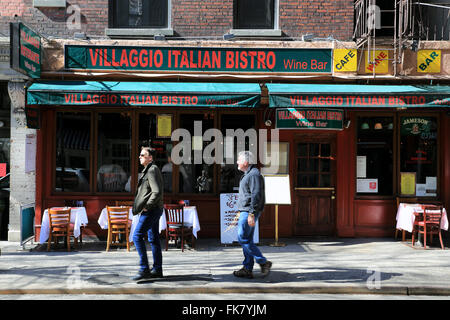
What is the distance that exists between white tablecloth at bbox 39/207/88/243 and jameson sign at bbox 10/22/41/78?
296cm

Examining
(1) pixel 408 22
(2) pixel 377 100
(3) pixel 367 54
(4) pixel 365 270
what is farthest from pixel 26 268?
(1) pixel 408 22

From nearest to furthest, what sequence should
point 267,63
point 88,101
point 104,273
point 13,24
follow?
point 104,273, point 13,24, point 88,101, point 267,63

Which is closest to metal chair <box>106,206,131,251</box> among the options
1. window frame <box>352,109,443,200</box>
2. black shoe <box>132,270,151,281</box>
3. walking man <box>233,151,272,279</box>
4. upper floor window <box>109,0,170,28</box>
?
black shoe <box>132,270,151,281</box>

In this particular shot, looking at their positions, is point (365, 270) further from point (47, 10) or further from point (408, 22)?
point (47, 10)

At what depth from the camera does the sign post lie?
9367 mm

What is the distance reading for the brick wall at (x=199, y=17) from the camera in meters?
10.2

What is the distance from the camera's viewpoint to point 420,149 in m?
10.6

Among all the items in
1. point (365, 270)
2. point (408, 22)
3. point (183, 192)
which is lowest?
point (365, 270)

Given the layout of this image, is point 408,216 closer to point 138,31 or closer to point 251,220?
point 251,220

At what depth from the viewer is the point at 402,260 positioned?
8.25m

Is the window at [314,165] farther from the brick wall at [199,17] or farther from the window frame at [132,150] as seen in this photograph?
the brick wall at [199,17]

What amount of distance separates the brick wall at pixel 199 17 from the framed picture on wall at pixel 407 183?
358 centimetres

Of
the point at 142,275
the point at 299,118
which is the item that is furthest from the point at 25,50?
the point at 299,118

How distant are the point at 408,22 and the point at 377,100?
2.50 meters
